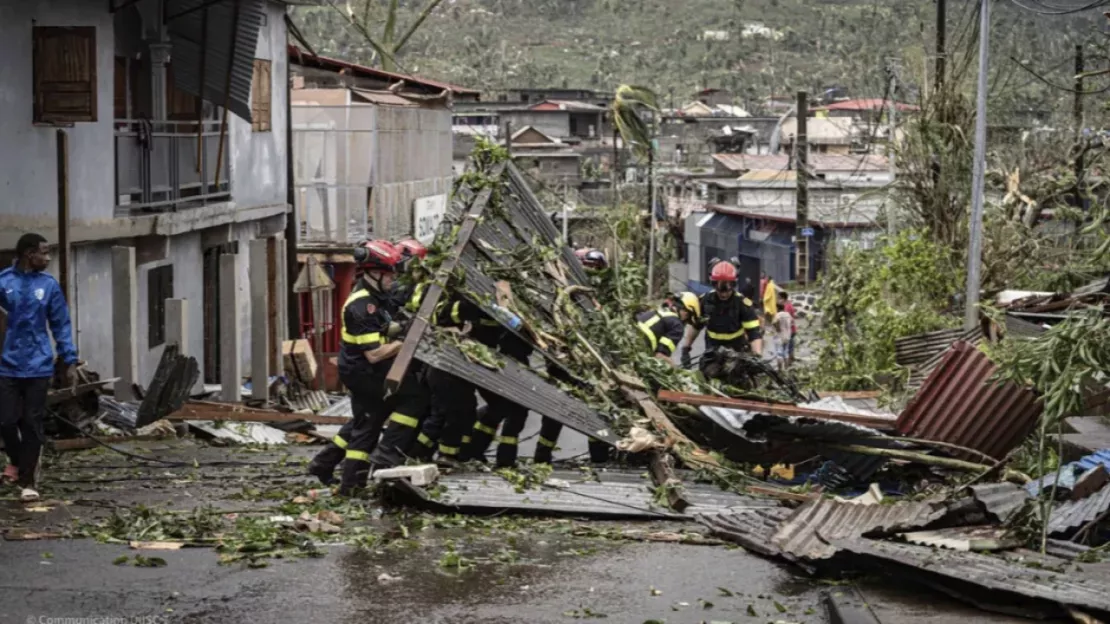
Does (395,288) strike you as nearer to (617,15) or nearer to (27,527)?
(27,527)

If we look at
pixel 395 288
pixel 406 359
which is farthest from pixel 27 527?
pixel 395 288

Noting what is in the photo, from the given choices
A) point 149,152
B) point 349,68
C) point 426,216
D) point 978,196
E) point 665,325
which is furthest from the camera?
point 426,216

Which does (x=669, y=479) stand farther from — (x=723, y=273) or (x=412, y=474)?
(x=723, y=273)

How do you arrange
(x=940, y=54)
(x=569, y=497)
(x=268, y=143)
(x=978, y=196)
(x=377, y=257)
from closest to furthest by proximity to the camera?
(x=569, y=497) < (x=377, y=257) < (x=978, y=196) < (x=268, y=143) < (x=940, y=54)

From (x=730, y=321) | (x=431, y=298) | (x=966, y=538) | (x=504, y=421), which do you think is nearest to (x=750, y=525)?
(x=966, y=538)

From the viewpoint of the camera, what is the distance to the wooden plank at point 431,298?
10367 millimetres

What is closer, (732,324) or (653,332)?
(653,332)

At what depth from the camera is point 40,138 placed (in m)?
16.0

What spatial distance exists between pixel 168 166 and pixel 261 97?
4453 mm

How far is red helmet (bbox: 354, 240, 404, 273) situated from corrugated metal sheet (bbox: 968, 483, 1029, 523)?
4318 millimetres

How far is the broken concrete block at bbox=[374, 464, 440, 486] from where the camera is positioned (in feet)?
32.6

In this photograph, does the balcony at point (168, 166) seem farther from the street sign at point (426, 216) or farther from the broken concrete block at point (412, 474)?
the street sign at point (426, 216)

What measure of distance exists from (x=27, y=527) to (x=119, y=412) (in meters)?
6.76

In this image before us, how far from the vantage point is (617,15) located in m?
119
